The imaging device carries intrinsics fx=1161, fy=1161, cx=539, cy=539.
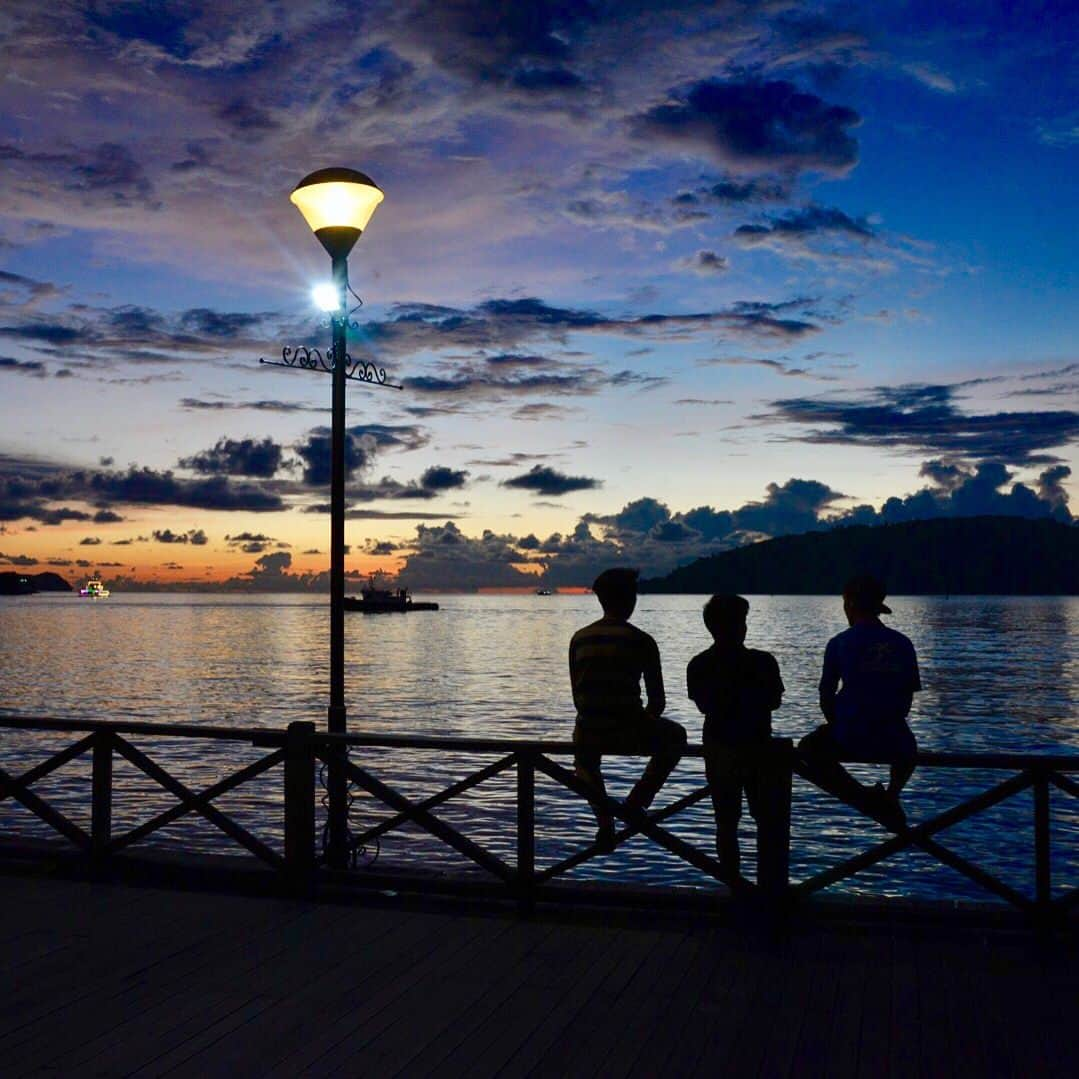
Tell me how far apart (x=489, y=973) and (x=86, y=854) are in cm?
→ 380

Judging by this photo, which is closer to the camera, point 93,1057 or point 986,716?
point 93,1057

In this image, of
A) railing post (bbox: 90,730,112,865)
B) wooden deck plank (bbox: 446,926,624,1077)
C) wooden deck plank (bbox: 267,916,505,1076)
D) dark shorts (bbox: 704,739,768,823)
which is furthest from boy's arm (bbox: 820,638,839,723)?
railing post (bbox: 90,730,112,865)

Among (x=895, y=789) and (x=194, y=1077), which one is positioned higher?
(x=895, y=789)

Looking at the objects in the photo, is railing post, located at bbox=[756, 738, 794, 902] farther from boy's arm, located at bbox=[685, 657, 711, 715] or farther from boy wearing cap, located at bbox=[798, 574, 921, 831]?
boy's arm, located at bbox=[685, 657, 711, 715]

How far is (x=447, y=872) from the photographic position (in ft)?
28.0

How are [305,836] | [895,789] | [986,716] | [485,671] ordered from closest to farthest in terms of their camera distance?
[895,789] < [305,836] < [986,716] < [485,671]

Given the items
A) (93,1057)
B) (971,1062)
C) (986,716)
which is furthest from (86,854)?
(986,716)

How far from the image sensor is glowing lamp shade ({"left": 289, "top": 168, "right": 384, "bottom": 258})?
917 cm

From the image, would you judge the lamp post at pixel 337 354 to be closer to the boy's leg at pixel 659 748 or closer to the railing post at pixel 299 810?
the railing post at pixel 299 810

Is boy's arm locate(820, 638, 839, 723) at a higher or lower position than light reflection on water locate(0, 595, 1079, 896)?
higher

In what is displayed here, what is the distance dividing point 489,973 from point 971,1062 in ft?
8.61

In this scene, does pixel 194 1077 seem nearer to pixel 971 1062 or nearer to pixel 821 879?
pixel 971 1062

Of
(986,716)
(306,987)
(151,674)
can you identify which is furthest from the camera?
(151,674)

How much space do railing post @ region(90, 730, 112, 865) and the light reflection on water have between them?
32.9 ft
